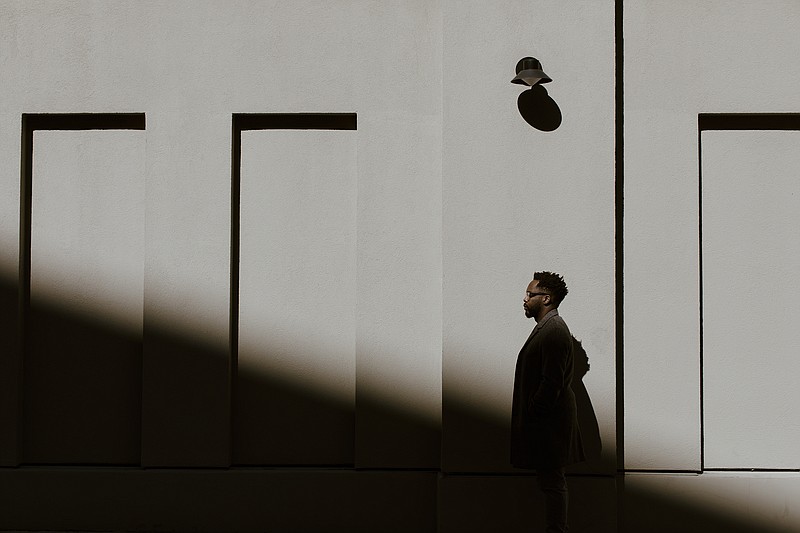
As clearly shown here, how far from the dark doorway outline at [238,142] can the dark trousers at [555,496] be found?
2.78 metres

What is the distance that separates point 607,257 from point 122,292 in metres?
4.25

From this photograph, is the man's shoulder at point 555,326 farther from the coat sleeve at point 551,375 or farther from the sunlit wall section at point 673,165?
the sunlit wall section at point 673,165

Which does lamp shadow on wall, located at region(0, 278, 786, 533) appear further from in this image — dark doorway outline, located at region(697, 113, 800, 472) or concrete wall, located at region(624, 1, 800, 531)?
dark doorway outline, located at region(697, 113, 800, 472)

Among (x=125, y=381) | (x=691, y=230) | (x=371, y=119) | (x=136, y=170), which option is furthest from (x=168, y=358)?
(x=691, y=230)

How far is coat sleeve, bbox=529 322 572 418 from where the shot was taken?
18.7 ft

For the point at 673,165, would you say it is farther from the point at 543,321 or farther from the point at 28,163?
the point at 28,163

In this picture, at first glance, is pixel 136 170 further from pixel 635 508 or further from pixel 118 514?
pixel 635 508

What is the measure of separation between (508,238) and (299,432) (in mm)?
2506

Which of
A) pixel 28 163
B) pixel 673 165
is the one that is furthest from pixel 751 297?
pixel 28 163

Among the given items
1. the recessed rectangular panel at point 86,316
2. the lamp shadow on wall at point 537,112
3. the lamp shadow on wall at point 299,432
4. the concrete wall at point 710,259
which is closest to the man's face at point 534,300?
the lamp shadow on wall at point 299,432

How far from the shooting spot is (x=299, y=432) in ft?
23.1

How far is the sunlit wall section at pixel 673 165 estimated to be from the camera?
675 centimetres

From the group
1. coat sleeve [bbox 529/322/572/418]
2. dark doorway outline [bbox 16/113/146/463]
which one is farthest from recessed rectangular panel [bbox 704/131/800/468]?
dark doorway outline [bbox 16/113/146/463]

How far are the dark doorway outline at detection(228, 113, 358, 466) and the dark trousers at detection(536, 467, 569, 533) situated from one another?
278 cm
